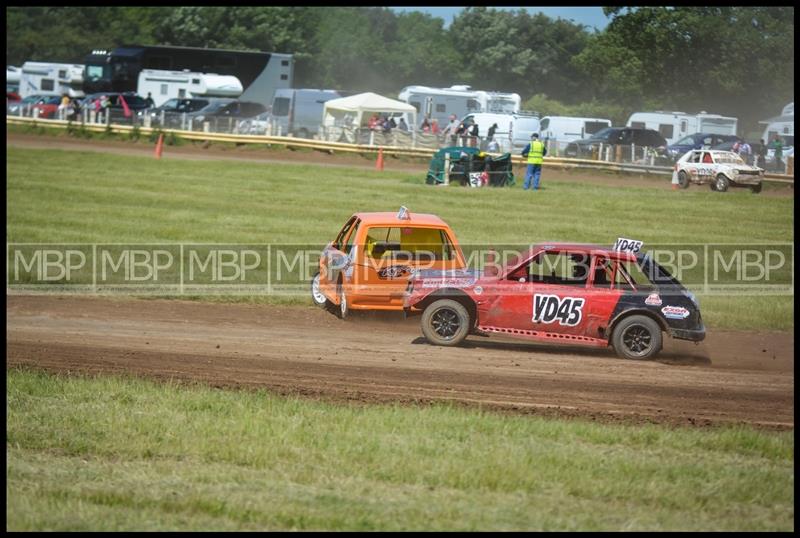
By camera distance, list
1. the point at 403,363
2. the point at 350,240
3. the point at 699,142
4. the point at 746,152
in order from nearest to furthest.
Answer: the point at 403,363, the point at 350,240, the point at 746,152, the point at 699,142

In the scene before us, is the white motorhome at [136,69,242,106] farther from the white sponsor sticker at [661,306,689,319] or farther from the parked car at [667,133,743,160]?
the white sponsor sticker at [661,306,689,319]

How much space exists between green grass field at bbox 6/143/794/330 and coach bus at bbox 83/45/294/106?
23.8 metres

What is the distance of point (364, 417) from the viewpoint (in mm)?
8352

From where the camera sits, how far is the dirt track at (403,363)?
9.39 meters

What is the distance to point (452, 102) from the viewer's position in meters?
46.4

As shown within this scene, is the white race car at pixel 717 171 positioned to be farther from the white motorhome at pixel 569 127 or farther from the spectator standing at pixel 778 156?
the white motorhome at pixel 569 127

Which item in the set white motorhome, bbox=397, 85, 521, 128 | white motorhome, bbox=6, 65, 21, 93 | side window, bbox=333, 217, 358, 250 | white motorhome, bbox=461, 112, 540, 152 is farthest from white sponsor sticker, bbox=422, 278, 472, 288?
white motorhome, bbox=6, 65, 21, 93

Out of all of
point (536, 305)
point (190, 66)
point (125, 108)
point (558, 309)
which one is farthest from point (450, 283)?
point (190, 66)

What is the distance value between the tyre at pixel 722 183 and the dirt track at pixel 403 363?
16.8 metres

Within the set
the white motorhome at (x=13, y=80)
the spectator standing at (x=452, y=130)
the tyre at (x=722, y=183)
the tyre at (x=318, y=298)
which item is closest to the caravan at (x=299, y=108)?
the spectator standing at (x=452, y=130)

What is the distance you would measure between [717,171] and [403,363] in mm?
21953

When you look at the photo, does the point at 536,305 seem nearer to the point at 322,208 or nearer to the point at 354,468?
the point at 354,468

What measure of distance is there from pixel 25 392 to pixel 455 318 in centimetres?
507

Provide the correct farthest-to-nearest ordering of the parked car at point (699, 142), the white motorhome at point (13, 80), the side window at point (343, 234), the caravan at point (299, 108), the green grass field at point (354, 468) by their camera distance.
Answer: the white motorhome at point (13, 80)
the caravan at point (299, 108)
the parked car at point (699, 142)
the side window at point (343, 234)
the green grass field at point (354, 468)
